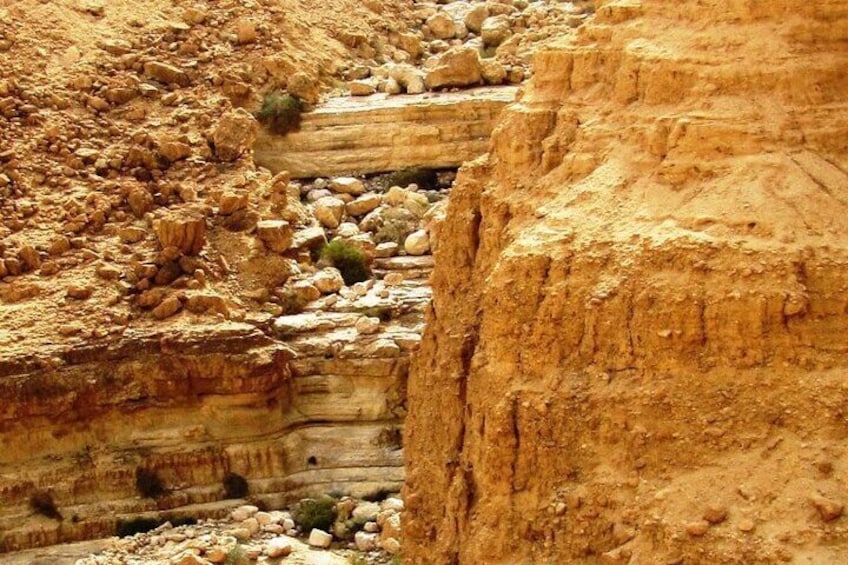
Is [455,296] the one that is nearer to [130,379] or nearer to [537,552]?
[537,552]

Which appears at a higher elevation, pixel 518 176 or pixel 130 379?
pixel 518 176

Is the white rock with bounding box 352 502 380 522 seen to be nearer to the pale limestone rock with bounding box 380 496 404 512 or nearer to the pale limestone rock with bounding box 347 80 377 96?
the pale limestone rock with bounding box 380 496 404 512

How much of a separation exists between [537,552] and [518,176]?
3.20 meters

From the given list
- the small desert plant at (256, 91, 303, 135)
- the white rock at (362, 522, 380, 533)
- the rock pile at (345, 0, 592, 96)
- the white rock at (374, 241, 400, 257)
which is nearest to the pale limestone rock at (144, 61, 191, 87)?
the small desert plant at (256, 91, 303, 135)

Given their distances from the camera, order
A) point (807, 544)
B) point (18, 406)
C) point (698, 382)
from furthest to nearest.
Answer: point (18, 406), point (698, 382), point (807, 544)

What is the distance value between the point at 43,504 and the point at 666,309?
11.8 meters

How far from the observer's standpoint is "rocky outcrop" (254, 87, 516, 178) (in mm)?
24516

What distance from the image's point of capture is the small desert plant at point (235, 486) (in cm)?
1938

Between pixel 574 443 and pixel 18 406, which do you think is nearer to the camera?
pixel 574 443

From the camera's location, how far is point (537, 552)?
1002cm

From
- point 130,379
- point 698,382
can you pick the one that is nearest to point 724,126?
point 698,382

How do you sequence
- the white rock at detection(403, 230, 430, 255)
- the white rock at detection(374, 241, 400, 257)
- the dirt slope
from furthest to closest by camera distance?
the white rock at detection(374, 241, 400, 257) < the white rock at detection(403, 230, 430, 255) < the dirt slope

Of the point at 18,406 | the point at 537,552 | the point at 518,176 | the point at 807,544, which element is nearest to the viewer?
the point at 807,544

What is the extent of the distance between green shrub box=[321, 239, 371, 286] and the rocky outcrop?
3021 millimetres
